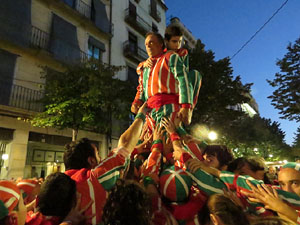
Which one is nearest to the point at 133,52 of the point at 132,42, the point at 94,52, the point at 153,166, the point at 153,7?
the point at 132,42

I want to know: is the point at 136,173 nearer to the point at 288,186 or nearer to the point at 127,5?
the point at 288,186

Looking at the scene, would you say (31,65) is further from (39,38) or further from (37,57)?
(39,38)

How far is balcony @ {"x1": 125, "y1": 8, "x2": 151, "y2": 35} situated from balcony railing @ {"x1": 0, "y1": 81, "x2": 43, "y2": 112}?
35.3 feet

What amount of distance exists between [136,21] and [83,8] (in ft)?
17.5

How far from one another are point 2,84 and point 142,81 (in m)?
9.82

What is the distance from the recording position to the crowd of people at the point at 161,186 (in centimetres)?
131

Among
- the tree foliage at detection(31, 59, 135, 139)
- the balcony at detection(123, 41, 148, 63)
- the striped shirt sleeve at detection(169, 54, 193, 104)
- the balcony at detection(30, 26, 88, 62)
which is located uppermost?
the balcony at detection(123, 41, 148, 63)

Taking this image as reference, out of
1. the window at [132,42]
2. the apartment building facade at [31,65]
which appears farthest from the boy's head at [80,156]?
the window at [132,42]

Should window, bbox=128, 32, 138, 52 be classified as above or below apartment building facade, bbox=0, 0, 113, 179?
above

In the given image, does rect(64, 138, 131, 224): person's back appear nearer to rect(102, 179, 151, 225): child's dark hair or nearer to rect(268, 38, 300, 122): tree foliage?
rect(102, 179, 151, 225): child's dark hair

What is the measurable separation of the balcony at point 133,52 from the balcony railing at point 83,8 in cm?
364

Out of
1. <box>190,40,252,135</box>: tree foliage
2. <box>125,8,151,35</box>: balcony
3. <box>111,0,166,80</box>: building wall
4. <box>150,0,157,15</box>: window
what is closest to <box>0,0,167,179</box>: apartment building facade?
<box>111,0,166,80</box>: building wall

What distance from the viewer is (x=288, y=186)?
1604 millimetres

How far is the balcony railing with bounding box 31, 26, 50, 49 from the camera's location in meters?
11.3
